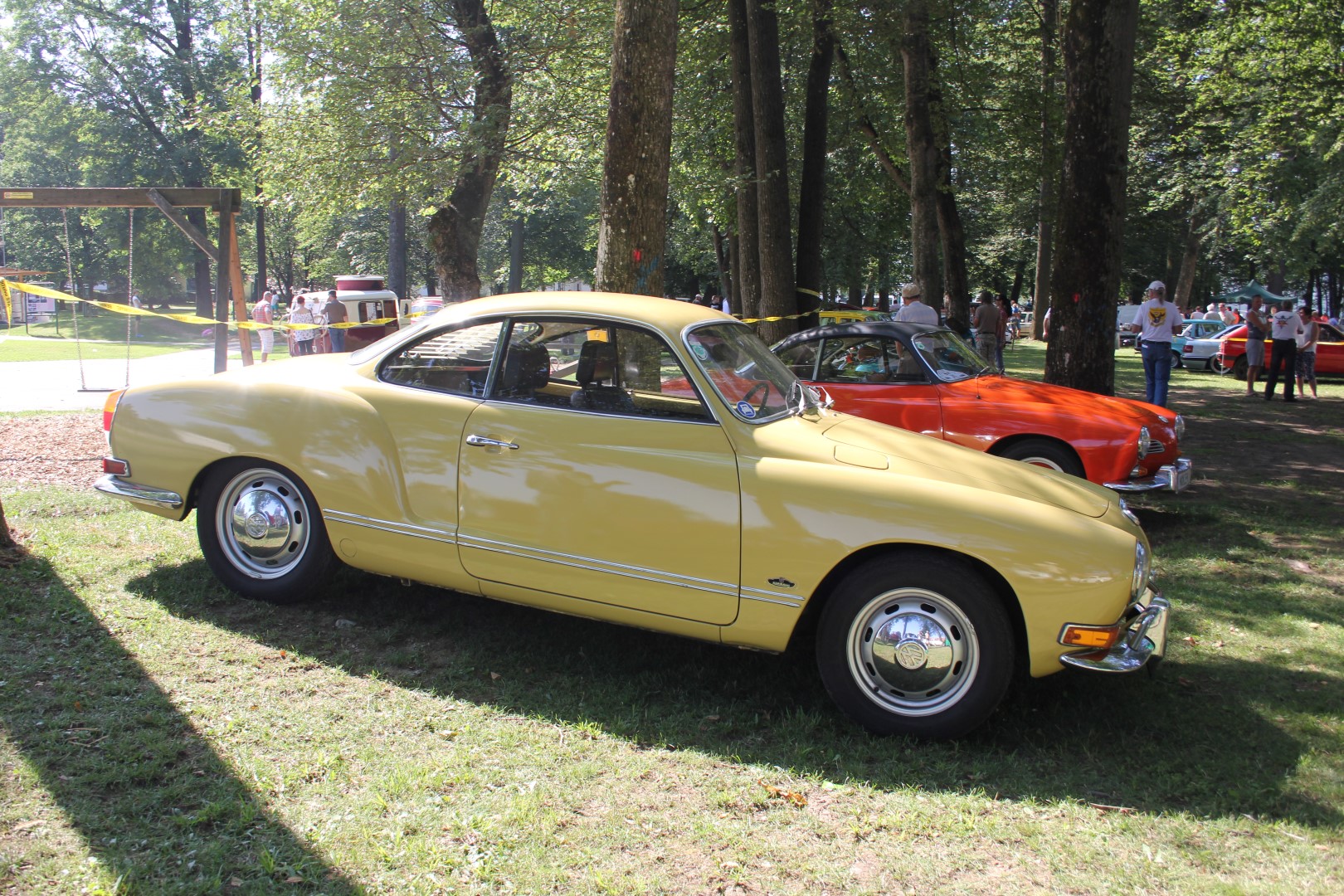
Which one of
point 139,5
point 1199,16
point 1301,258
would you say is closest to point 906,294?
point 1199,16

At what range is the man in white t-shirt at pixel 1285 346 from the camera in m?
16.9

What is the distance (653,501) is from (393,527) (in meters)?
1.37

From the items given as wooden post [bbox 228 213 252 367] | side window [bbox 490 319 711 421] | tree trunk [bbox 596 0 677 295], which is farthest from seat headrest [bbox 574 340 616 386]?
wooden post [bbox 228 213 252 367]

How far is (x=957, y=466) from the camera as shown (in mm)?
4391

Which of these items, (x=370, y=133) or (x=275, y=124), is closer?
(x=370, y=133)

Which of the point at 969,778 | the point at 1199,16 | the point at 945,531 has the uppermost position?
the point at 1199,16

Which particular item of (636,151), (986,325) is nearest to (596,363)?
(636,151)

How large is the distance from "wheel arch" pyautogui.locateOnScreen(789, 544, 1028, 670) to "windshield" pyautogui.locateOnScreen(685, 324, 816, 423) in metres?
0.75

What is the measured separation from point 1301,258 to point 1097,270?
30.8 meters

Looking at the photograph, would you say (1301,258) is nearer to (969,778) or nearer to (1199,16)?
(1199,16)

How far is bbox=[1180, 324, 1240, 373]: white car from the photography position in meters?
25.1

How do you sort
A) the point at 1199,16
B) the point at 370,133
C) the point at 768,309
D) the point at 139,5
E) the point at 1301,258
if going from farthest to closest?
1. the point at 139,5
2. the point at 1301,258
3. the point at 1199,16
4. the point at 370,133
5. the point at 768,309

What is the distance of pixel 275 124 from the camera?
18.1m

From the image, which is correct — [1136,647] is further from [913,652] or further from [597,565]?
[597,565]
